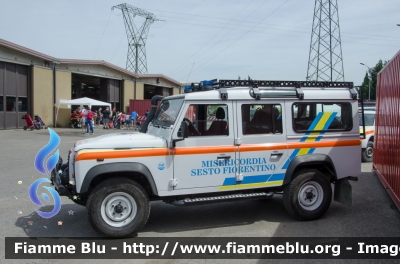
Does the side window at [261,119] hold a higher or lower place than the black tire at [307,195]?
higher

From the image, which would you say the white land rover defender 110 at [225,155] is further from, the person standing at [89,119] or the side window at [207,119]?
the person standing at [89,119]

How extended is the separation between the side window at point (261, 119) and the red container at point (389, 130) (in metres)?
2.54

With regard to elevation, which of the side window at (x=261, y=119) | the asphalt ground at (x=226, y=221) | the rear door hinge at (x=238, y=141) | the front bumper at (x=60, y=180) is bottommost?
the asphalt ground at (x=226, y=221)

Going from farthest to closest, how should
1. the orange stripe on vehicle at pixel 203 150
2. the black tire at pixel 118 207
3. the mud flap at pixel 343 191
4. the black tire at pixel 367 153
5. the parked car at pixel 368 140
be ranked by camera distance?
the black tire at pixel 367 153 → the parked car at pixel 368 140 → the mud flap at pixel 343 191 → the orange stripe on vehicle at pixel 203 150 → the black tire at pixel 118 207

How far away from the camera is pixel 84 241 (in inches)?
223

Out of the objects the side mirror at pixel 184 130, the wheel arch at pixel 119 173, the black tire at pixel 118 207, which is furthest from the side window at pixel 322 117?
the black tire at pixel 118 207

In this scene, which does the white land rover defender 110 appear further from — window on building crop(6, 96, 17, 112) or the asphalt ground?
window on building crop(6, 96, 17, 112)

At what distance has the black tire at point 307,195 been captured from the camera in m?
6.47

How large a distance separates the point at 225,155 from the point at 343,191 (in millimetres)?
2401

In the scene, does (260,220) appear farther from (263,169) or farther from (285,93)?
(285,93)

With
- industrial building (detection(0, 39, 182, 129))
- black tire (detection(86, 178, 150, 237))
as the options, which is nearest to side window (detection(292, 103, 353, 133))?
black tire (detection(86, 178, 150, 237))

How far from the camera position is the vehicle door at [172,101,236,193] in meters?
5.94

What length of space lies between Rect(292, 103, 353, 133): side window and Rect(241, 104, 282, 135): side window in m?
0.30

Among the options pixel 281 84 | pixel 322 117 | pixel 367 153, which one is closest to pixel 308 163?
pixel 322 117
